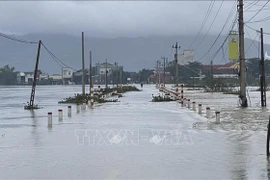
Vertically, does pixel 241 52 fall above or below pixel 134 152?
above

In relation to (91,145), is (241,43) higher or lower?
higher

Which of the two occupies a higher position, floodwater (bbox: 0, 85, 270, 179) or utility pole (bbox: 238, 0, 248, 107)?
utility pole (bbox: 238, 0, 248, 107)

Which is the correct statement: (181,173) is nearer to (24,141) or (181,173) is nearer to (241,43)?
(24,141)

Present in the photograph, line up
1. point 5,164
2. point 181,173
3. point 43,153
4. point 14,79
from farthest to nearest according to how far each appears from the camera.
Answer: point 14,79
point 43,153
point 5,164
point 181,173

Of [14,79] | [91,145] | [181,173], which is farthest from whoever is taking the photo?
[14,79]

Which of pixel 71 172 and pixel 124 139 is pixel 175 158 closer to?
pixel 71 172

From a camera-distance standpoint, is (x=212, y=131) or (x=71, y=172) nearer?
(x=71, y=172)

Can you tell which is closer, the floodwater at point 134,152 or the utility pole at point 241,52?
the floodwater at point 134,152

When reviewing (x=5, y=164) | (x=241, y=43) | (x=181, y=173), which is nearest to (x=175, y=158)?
(x=181, y=173)

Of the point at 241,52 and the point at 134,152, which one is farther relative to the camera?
the point at 241,52

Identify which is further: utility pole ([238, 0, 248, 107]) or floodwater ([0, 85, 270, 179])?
utility pole ([238, 0, 248, 107])

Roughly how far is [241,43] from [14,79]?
172 meters

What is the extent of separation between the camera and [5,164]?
10312mm

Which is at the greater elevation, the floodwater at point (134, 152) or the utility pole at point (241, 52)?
the utility pole at point (241, 52)
